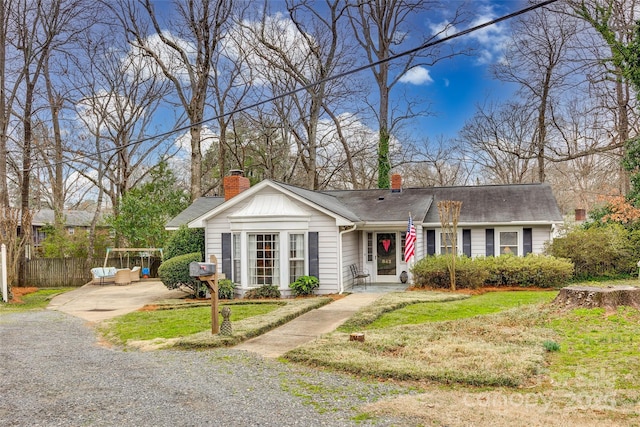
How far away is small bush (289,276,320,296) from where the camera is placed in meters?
16.4

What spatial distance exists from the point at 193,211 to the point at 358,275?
25.8 ft

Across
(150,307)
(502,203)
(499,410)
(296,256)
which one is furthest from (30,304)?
(502,203)

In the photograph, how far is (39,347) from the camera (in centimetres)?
961

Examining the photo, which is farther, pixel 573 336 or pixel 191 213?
pixel 191 213

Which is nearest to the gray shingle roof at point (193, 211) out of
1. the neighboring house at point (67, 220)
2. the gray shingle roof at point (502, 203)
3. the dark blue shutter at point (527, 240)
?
the gray shingle roof at point (502, 203)

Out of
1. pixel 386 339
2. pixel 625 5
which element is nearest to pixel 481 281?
pixel 386 339

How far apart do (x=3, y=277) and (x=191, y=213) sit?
7.04 m

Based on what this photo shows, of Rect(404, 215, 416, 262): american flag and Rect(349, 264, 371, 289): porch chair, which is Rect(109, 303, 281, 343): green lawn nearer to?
Rect(349, 264, 371, 289): porch chair

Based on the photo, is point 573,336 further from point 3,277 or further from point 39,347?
point 3,277

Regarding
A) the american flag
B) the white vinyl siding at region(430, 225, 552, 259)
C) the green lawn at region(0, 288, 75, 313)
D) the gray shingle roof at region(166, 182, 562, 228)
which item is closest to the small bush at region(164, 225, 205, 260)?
the gray shingle roof at region(166, 182, 562, 228)

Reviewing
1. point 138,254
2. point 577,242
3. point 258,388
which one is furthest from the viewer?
point 138,254

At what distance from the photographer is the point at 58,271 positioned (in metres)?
24.1

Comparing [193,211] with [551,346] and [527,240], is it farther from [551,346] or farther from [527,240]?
[551,346]

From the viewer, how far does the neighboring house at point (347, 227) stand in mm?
16734
